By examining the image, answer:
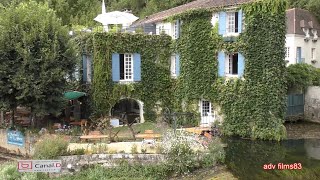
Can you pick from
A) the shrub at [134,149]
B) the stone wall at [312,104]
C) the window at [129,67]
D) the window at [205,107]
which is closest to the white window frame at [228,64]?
the window at [205,107]

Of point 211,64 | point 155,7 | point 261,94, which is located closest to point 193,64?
point 211,64

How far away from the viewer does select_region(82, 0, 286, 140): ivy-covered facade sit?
24.3 metres

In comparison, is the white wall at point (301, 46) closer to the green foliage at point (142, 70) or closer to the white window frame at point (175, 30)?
the white window frame at point (175, 30)

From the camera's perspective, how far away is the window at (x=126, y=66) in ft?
87.7

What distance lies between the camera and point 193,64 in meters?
26.5

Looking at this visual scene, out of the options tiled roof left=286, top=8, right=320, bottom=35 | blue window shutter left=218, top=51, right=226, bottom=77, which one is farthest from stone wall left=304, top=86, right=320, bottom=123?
blue window shutter left=218, top=51, right=226, bottom=77

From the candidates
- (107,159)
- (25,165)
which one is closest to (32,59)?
(107,159)

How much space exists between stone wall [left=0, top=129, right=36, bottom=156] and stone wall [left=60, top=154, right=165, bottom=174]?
436 cm

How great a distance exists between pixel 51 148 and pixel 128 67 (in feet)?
35.0

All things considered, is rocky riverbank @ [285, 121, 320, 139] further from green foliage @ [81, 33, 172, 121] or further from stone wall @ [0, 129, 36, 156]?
stone wall @ [0, 129, 36, 156]

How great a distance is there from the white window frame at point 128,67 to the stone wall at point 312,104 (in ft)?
46.5

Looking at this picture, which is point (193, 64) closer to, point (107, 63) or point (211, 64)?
point (211, 64)

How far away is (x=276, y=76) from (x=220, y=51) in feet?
12.6

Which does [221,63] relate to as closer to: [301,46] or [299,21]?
[301,46]
